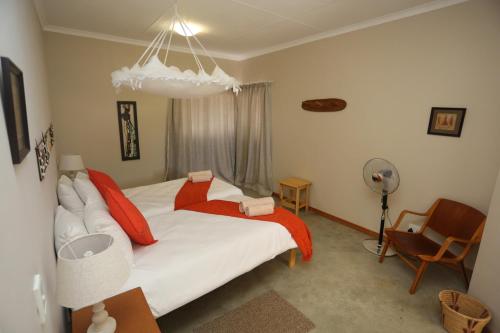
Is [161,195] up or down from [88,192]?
down

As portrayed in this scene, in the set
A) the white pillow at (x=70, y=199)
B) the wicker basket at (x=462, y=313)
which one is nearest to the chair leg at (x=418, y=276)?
the wicker basket at (x=462, y=313)

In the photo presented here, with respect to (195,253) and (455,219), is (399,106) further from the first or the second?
(195,253)

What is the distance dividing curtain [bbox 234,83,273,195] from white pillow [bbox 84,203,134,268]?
10.2ft

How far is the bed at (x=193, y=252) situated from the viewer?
1.64 meters

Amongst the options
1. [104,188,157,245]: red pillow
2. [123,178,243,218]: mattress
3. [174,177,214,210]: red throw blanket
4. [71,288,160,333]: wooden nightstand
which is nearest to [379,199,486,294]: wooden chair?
[123,178,243,218]: mattress

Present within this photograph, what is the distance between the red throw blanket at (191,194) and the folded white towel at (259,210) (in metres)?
0.73

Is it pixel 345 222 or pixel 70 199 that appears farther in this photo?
pixel 345 222

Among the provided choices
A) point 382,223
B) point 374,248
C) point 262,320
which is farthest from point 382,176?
point 262,320

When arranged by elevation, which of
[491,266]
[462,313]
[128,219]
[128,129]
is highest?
[128,129]

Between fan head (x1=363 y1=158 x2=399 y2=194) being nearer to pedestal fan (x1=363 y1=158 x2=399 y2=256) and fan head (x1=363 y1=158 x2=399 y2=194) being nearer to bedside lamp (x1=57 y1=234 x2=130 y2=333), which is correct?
pedestal fan (x1=363 y1=158 x2=399 y2=256)

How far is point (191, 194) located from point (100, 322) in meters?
1.93

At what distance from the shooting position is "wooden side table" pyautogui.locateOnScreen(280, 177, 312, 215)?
385 cm

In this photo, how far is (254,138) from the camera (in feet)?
15.7

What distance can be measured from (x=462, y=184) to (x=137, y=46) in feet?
14.8
